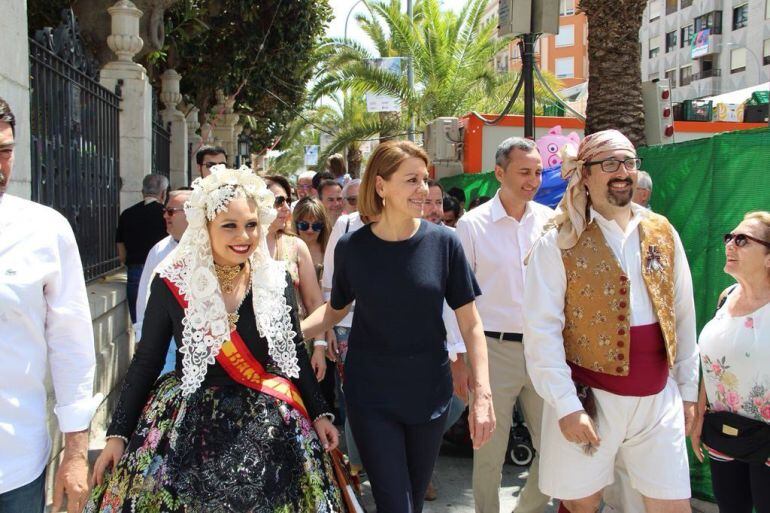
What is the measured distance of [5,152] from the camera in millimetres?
2551

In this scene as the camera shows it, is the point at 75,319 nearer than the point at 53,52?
Yes

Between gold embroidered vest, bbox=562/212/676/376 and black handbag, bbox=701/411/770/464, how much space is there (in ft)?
1.58

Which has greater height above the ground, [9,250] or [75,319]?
[9,250]

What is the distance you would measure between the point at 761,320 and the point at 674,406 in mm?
597

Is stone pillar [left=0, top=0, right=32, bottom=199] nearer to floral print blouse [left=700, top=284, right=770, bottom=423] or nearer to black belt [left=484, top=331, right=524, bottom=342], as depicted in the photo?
black belt [left=484, top=331, right=524, bottom=342]

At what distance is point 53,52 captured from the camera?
18.9 ft

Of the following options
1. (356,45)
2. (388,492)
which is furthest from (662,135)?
(356,45)

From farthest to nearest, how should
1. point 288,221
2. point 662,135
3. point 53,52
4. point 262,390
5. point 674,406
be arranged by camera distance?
point 662,135 → point 53,52 → point 288,221 → point 674,406 → point 262,390

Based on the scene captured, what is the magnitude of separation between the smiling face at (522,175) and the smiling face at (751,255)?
1.26m

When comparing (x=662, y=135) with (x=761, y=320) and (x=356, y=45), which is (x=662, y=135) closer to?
(x=761, y=320)

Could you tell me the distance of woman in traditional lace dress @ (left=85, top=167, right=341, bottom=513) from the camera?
9.56 ft

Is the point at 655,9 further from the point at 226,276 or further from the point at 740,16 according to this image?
the point at 226,276

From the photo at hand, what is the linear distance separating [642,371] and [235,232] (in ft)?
5.92

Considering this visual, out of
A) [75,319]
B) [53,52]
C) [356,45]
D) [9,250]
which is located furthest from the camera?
[356,45]
